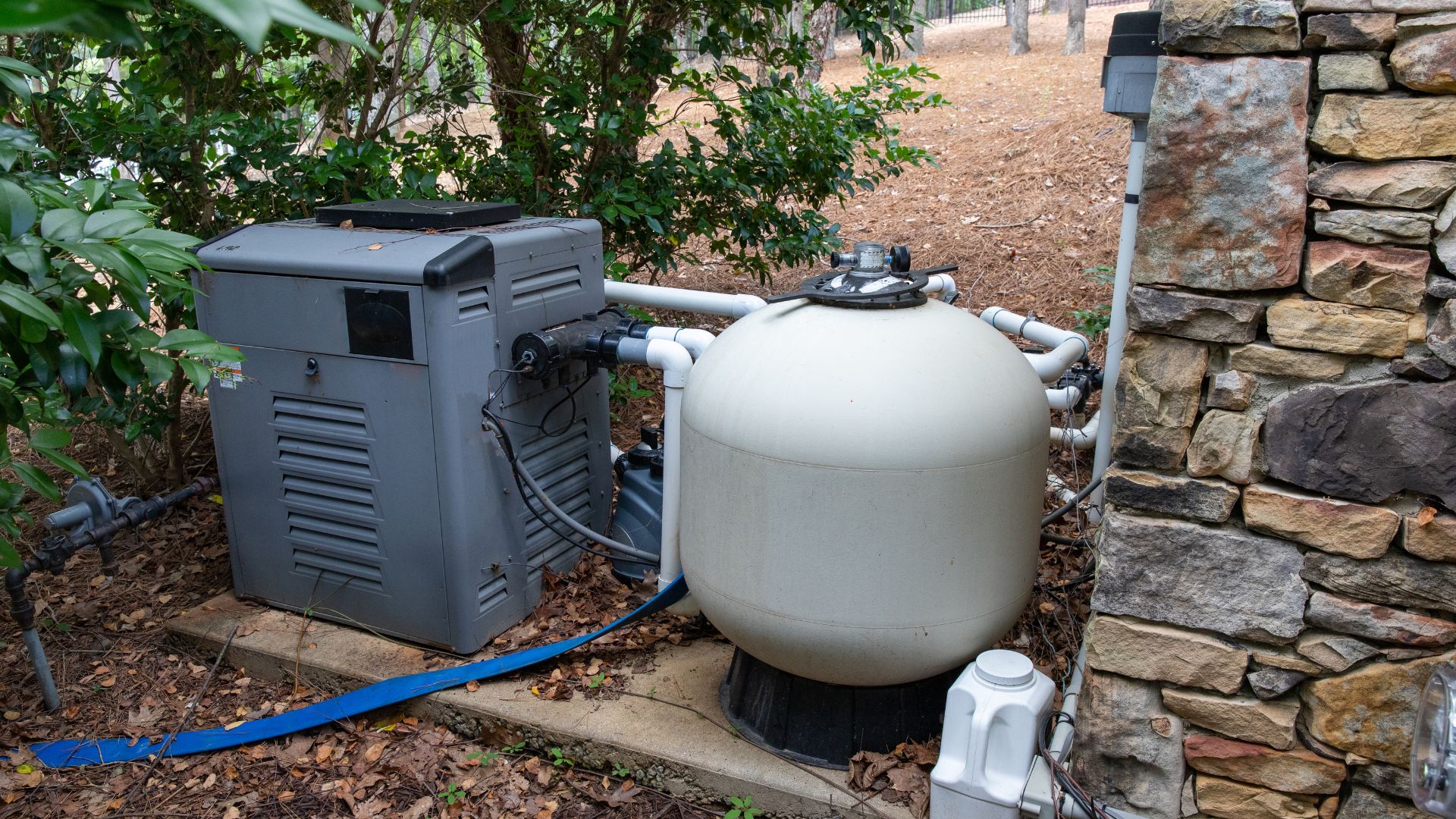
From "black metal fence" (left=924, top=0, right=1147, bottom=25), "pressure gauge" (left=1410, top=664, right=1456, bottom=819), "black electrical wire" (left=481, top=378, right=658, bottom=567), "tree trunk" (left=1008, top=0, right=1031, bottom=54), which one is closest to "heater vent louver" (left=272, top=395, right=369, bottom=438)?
"black electrical wire" (left=481, top=378, right=658, bottom=567)

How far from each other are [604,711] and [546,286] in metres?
1.23

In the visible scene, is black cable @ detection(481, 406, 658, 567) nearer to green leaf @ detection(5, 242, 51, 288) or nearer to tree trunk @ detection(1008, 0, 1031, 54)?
green leaf @ detection(5, 242, 51, 288)

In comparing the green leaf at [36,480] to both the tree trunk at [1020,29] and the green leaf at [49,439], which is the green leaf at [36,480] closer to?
the green leaf at [49,439]

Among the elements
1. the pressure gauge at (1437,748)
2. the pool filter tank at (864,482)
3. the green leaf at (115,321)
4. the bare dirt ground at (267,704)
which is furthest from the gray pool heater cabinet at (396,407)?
the pressure gauge at (1437,748)

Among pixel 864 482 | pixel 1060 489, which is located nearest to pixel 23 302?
pixel 864 482

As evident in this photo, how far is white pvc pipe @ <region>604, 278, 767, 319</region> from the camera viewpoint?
354 centimetres

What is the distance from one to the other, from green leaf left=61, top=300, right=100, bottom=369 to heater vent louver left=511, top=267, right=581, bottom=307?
57.2 inches

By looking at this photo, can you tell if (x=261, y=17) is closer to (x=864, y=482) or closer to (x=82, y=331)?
(x=82, y=331)

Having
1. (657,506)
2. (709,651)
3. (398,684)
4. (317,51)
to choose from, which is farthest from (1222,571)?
(317,51)

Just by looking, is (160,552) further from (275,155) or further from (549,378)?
(549,378)

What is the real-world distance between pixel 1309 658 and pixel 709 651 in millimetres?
1621

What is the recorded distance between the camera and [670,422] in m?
3.04

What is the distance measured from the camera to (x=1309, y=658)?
1.99m

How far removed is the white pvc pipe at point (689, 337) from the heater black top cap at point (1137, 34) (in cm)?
132
